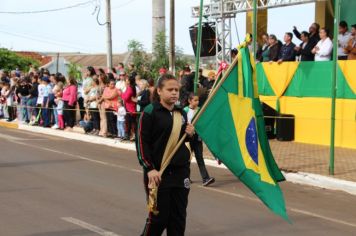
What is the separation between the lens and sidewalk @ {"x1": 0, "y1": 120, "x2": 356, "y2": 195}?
11.1m

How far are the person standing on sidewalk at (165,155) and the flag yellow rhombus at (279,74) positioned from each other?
41.8 feet

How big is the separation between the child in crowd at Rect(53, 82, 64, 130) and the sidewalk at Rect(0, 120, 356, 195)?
0.91m

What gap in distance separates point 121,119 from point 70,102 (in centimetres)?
322

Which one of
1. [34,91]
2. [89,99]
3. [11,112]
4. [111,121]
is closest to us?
[111,121]

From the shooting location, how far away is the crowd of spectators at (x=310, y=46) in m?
16.1

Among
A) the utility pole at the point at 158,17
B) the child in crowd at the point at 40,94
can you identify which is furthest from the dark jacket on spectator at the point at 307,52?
the utility pole at the point at 158,17

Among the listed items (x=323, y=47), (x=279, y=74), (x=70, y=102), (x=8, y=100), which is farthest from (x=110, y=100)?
(x=8, y=100)

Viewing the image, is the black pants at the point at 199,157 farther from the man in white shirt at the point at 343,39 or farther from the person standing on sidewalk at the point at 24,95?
the person standing on sidewalk at the point at 24,95

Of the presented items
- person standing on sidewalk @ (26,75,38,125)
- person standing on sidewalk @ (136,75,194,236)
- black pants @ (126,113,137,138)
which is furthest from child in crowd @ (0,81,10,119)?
person standing on sidewalk @ (136,75,194,236)

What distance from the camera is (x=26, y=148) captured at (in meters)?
16.0

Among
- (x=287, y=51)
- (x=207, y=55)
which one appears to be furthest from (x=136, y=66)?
(x=287, y=51)

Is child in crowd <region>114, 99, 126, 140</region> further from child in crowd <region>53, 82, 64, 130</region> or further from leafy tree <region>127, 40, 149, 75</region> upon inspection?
leafy tree <region>127, 40, 149, 75</region>

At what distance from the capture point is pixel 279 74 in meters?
18.3

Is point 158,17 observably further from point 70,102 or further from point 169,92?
point 169,92
